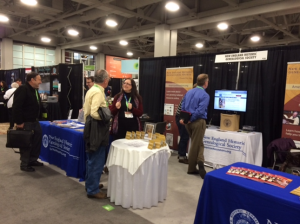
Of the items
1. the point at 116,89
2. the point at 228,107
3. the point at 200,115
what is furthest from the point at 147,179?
the point at 116,89

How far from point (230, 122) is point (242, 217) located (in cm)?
263

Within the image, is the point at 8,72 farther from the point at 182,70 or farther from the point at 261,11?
the point at 261,11

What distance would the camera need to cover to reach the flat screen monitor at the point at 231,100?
13.1ft

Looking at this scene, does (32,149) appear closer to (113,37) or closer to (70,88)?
(70,88)

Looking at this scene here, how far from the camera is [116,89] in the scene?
35.0 ft

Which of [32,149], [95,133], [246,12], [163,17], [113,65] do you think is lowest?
[32,149]

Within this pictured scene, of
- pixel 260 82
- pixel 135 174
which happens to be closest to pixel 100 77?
pixel 135 174

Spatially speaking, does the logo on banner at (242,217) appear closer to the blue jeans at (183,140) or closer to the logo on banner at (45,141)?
the blue jeans at (183,140)

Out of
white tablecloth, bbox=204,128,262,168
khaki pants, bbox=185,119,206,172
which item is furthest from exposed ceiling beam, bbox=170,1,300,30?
khaki pants, bbox=185,119,206,172

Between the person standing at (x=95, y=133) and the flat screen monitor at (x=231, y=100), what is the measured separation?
2.28 m

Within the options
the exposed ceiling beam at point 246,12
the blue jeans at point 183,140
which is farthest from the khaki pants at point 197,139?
the exposed ceiling beam at point 246,12

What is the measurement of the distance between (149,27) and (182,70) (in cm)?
366

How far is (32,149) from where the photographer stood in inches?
151

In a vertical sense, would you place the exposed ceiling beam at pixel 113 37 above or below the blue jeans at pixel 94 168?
above
